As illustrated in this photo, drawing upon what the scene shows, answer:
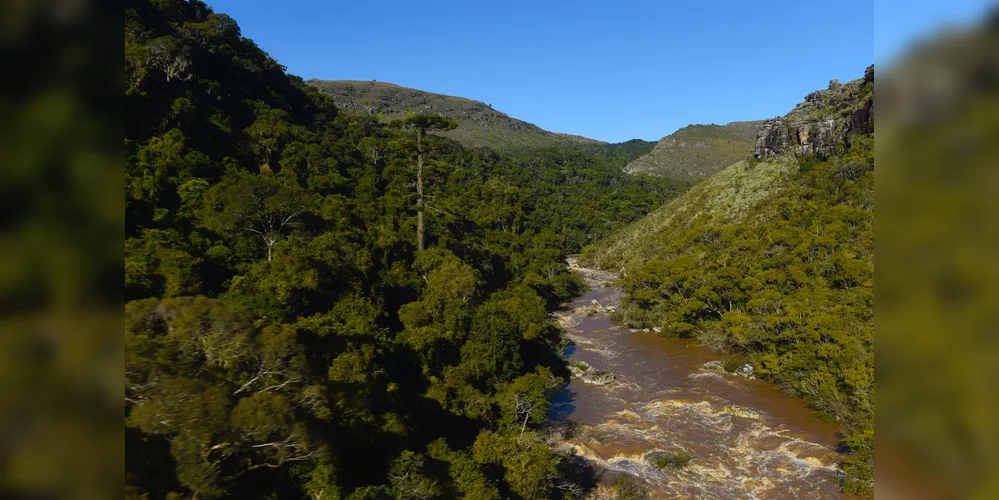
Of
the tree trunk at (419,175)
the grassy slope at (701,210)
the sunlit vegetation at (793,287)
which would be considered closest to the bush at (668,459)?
the sunlit vegetation at (793,287)

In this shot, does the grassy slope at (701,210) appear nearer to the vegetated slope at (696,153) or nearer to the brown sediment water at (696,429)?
the brown sediment water at (696,429)

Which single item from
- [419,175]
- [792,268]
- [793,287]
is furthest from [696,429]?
[419,175]

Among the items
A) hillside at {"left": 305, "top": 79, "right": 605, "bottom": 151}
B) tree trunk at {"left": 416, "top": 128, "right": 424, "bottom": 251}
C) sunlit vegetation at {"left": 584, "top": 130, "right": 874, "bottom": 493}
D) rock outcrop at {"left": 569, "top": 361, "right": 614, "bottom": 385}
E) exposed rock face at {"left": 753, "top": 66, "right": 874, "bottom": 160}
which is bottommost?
rock outcrop at {"left": 569, "top": 361, "right": 614, "bottom": 385}

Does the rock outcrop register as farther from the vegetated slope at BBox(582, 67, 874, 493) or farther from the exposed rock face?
the exposed rock face

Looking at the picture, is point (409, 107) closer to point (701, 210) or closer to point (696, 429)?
point (701, 210)

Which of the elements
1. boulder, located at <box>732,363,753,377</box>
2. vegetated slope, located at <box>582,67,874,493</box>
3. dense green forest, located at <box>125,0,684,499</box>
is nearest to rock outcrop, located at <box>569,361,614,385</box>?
dense green forest, located at <box>125,0,684,499</box>
